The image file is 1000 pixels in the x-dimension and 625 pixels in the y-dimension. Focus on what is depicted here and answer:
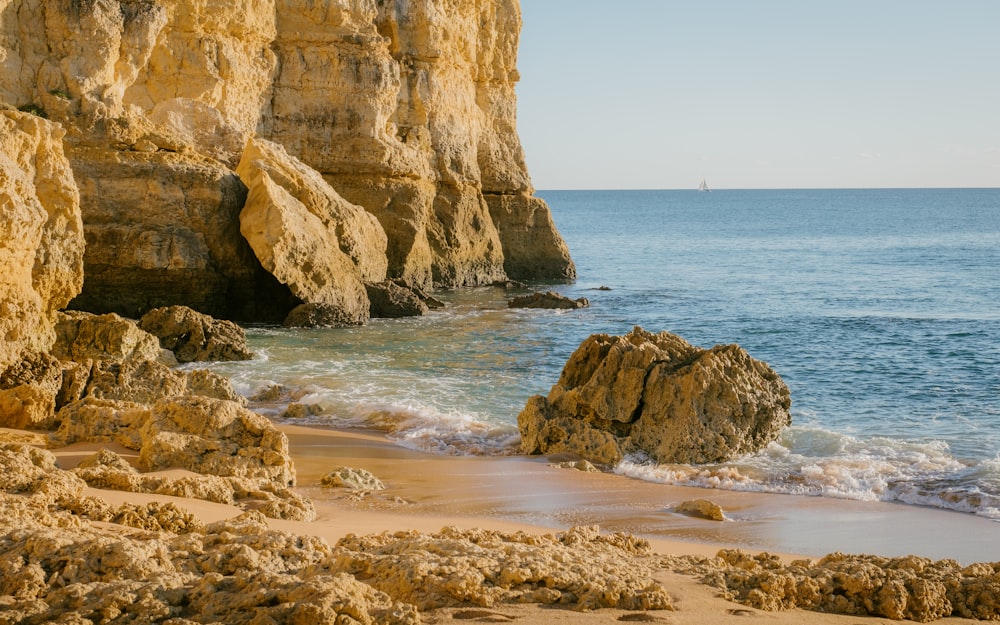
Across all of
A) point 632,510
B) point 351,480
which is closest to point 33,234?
point 351,480

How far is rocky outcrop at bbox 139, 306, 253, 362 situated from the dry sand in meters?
6.67

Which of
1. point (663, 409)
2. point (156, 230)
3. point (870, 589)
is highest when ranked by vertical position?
point (156, 230)

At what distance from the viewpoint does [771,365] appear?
60.4 feet

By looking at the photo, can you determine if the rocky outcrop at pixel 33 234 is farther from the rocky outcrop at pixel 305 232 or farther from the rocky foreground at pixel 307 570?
the rocky outcrop at pixel 305 232

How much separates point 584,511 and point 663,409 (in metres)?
2.64

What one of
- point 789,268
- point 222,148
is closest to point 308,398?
point 222,148

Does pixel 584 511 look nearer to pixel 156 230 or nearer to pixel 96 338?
pixel 96 338

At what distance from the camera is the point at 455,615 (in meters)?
4.23

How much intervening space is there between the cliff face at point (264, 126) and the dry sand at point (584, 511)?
10.9m

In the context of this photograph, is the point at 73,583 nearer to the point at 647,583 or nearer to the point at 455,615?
the point at 455,615

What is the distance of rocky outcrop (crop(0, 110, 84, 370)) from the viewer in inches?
431

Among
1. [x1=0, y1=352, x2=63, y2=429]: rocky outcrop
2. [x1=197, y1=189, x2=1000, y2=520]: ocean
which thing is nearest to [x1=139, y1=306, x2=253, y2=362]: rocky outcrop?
[x1=197, y1=189, x2=1000, y2=520]: ocean

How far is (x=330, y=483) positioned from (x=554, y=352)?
10.4m

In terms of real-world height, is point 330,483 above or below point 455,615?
below
